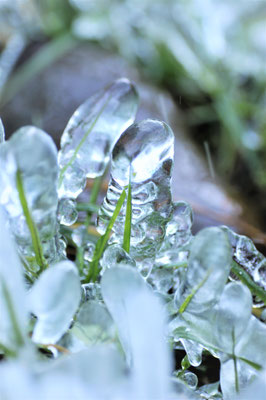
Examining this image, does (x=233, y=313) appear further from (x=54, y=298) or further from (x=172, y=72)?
(x=172, y=72)

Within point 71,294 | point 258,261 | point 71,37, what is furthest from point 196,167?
point 71,294

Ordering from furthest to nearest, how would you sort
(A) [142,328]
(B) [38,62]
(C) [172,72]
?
1. (C) [172,72]
2. (B) [38,62]
3. (A) [142,328]

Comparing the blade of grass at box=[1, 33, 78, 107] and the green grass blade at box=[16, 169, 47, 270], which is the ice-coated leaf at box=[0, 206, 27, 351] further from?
the blade of grass at box=[1, 33, 78, 107]

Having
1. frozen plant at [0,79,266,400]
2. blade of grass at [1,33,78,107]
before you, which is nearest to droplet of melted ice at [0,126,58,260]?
frozen plant at [0,79,266,400]

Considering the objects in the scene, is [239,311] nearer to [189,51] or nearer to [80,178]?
[80,178]

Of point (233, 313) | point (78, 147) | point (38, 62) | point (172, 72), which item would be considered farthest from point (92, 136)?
point (172, 72)

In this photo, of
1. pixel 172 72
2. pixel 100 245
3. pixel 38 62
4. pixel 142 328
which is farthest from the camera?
pixel 172 72
